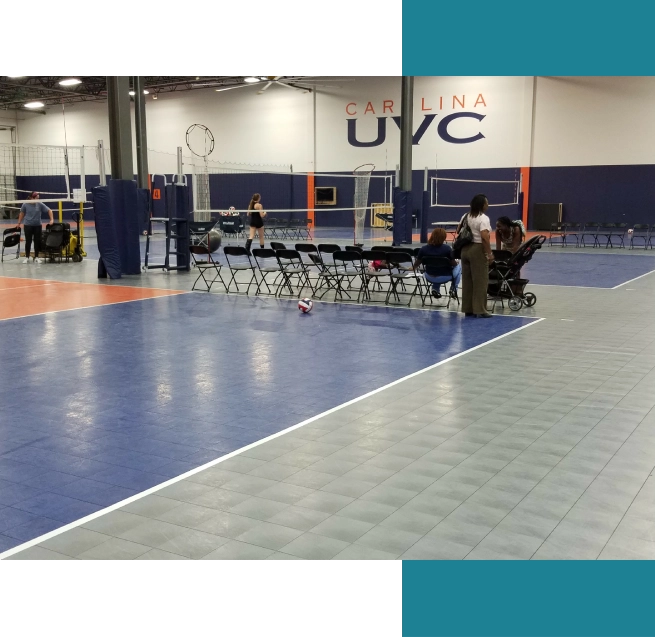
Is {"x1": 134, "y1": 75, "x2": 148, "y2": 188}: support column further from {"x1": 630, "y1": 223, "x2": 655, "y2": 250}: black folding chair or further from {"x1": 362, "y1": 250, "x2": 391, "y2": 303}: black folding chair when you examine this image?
{"x1": 630, "y1": 223, "x2": 655, "y2": 250}: black folding chair

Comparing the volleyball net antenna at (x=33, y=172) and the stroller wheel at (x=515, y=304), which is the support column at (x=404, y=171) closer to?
the stroller wheel at (x=515, y=304)

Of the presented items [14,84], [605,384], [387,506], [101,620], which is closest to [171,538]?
[101,620]

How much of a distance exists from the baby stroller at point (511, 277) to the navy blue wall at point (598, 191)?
60.3 ft

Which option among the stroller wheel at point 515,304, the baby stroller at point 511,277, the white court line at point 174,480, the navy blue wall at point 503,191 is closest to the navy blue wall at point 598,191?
the navy blue wall at point 503,191

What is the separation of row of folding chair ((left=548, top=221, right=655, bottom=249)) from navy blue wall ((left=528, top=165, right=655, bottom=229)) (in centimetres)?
69

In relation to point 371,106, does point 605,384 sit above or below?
below

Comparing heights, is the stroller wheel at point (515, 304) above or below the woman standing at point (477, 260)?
below

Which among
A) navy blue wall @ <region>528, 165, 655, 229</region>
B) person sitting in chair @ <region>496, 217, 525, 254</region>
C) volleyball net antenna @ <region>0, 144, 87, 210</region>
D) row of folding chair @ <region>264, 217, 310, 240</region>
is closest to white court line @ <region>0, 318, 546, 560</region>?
person sitting in chair @ <region>496, 217, 525, 254</region>

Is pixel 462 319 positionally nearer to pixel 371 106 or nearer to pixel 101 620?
pixel 101 620

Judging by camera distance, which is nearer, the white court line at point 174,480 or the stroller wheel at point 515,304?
the white court line at point 174,480

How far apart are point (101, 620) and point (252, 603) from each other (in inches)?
26.0

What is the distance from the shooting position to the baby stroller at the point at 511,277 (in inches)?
426

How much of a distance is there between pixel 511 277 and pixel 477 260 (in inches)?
48.8
